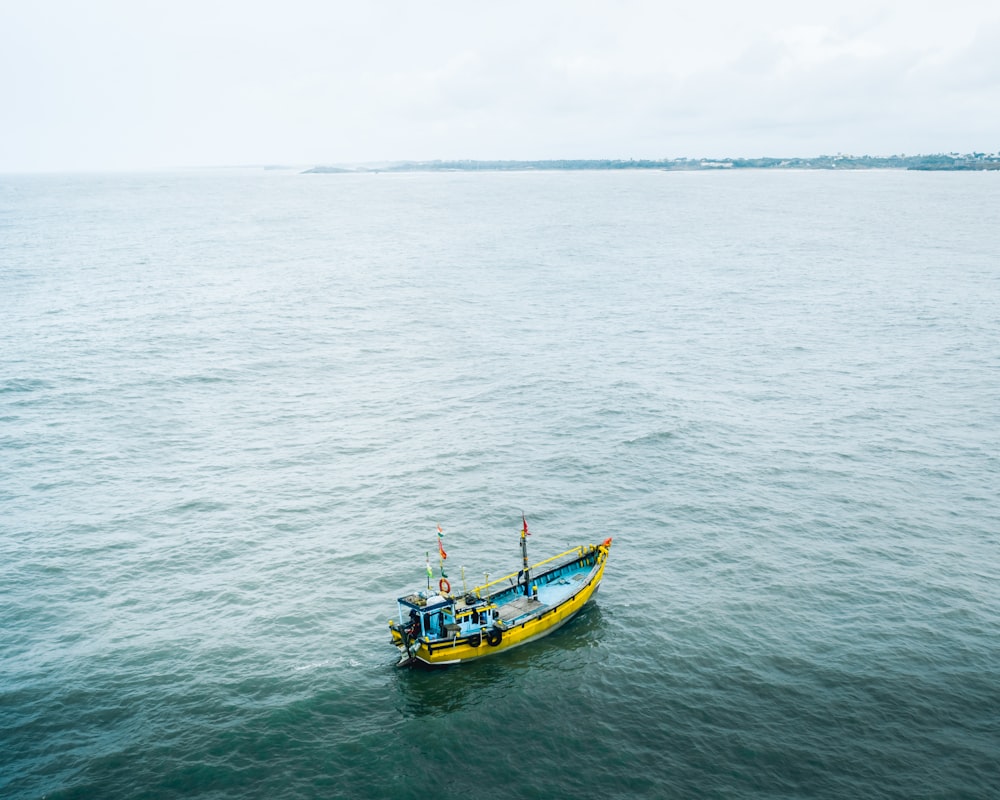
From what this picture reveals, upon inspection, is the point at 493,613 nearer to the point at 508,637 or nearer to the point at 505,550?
the point at 508,637

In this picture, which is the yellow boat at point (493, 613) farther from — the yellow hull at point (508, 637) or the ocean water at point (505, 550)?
the ocean water at point (505, 550)

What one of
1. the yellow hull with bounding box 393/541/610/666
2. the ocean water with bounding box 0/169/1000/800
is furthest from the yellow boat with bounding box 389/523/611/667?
the ocean water with bounding box 0/169/1000/800

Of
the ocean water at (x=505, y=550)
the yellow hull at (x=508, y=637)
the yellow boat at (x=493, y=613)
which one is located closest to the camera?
the ocean water at (x=505, y=550)

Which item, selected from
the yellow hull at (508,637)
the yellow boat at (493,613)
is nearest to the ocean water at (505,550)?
the yellow hull at (508,637)

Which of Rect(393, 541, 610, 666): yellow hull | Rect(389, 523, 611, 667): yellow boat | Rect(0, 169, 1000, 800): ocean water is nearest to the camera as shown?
Rect(0, 169, 1000, 800): ocean water

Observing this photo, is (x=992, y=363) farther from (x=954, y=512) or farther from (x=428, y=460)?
(x=428, y=460)

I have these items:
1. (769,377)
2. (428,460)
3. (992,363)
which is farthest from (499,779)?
(992,363)

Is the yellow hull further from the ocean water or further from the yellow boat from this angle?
the ocean water
